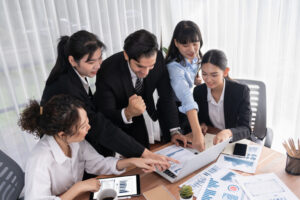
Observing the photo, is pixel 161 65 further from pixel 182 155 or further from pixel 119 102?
pixel 182 155

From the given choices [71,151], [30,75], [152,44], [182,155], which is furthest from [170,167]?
[30,75]

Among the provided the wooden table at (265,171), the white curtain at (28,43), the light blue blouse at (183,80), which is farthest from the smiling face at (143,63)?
the white curtain at (28,43)

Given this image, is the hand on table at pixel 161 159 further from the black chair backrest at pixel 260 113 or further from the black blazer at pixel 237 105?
the black chair backrest at pixel 260 113

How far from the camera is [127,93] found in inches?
61.3

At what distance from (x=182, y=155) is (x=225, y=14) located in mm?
2019

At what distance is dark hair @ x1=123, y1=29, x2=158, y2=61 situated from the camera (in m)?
1.27

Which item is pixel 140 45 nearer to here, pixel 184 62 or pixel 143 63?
pixel 143 63

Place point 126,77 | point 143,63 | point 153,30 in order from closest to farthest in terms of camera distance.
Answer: point 143,63 → point 126,77 → point 153,30

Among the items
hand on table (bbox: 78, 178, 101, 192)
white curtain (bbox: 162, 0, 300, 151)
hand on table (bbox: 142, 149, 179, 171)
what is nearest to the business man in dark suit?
hand on table (bbox: 142, 149, 179, 171)

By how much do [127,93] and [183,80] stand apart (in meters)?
0.39

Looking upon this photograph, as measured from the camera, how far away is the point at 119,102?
1591 millimetres

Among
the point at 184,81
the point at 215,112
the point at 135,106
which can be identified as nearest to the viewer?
the point at 135,106

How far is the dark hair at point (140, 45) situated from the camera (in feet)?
4.18

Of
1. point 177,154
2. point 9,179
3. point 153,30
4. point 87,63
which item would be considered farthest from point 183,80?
point 153,30
